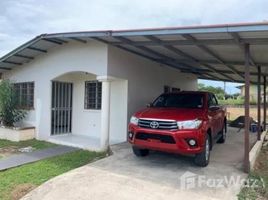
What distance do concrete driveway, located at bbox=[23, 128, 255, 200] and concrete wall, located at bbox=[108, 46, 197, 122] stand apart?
2856 millimetres

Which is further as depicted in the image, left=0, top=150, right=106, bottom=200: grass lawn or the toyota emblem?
the toyota emblem

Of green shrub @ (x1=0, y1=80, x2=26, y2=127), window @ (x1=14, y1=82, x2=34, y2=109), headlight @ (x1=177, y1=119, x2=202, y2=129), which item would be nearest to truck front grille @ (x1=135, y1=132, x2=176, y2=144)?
headlight @ (x1=177, y1=119, x2=202, y2=129)

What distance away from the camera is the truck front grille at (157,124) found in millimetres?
6727

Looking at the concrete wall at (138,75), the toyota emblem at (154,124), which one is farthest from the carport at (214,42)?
the toyota emblem at (154,124)

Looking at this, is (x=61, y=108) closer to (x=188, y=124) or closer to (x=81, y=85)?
(x=81, y=85)

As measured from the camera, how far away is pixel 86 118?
38.3 feet

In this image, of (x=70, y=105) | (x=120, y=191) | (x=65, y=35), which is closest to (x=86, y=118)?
(x=70, y=105)

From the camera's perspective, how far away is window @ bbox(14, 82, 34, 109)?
12.2 m

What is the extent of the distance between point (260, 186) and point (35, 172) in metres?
5.14

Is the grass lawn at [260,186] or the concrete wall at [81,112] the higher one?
the concrete wall at [81,112]

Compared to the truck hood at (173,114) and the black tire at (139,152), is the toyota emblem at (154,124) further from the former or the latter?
the black tire at (139,152)

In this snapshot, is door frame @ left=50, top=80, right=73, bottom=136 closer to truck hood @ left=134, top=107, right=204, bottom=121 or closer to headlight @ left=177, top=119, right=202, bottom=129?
truck hood @ left=134, top=107, right=204, bottom=121

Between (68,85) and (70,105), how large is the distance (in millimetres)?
850

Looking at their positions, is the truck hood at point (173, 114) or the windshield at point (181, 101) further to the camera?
the windshield at point (181, 101)
